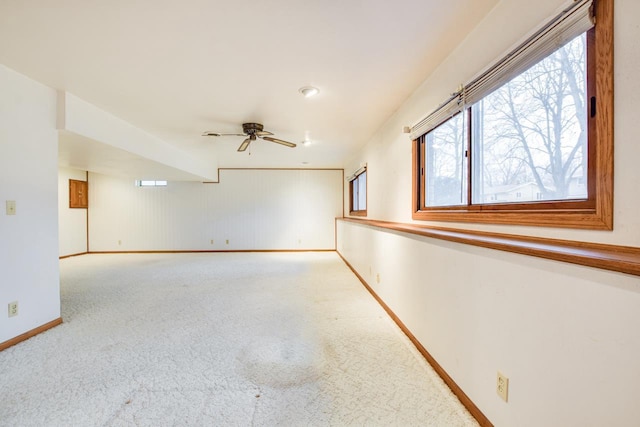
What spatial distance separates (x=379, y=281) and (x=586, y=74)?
235 centimetres

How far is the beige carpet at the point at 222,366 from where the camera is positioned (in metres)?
1.36

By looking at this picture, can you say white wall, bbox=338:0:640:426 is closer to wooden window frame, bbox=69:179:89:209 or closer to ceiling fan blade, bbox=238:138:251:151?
ceiling fan blade, bbox=238:138:251:151

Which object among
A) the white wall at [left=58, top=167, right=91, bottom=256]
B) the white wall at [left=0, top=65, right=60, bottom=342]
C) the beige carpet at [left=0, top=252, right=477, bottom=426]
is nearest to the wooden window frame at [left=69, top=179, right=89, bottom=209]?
the white wall at [left=58, top=167, right=91, bottom=256]

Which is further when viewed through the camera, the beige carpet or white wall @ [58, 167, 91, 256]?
white wall @ [58, 167, 91, 256]

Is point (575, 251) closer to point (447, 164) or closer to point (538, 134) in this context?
point (538, 134)

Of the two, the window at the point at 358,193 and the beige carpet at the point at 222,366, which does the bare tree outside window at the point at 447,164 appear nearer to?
the beige carpet at the point at 222,366

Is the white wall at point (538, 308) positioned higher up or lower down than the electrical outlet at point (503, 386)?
higher up

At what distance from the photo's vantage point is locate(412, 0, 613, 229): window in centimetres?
91

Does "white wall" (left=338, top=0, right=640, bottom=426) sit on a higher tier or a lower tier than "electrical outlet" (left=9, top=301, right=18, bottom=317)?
higher

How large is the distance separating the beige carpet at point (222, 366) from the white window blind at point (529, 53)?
66.9 inches

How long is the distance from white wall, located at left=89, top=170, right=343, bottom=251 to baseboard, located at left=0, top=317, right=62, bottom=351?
14.4ft

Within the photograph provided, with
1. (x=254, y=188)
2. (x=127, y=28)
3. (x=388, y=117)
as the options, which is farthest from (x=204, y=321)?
(x=254, y=188)

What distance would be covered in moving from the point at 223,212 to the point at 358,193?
11.6ft

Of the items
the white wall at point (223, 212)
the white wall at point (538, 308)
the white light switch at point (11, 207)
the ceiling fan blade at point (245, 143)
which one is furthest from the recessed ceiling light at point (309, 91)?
the white wall at point (223, 212)
